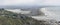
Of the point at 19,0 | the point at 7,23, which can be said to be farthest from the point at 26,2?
the point at 7,23

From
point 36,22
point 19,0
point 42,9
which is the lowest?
point 36,22

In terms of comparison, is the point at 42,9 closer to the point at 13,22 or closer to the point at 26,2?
the point at 26,2

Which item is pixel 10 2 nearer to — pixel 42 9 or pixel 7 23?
pixel 7 23

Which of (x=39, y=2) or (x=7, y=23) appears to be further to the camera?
(x=39, y=2)

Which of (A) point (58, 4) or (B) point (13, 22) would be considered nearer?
(B) point (13, 22)

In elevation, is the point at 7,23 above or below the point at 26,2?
below

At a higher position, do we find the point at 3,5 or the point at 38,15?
the point at 3,5

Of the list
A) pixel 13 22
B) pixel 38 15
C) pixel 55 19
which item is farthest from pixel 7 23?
pixel 55 19

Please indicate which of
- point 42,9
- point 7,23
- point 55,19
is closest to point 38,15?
point 42,9
